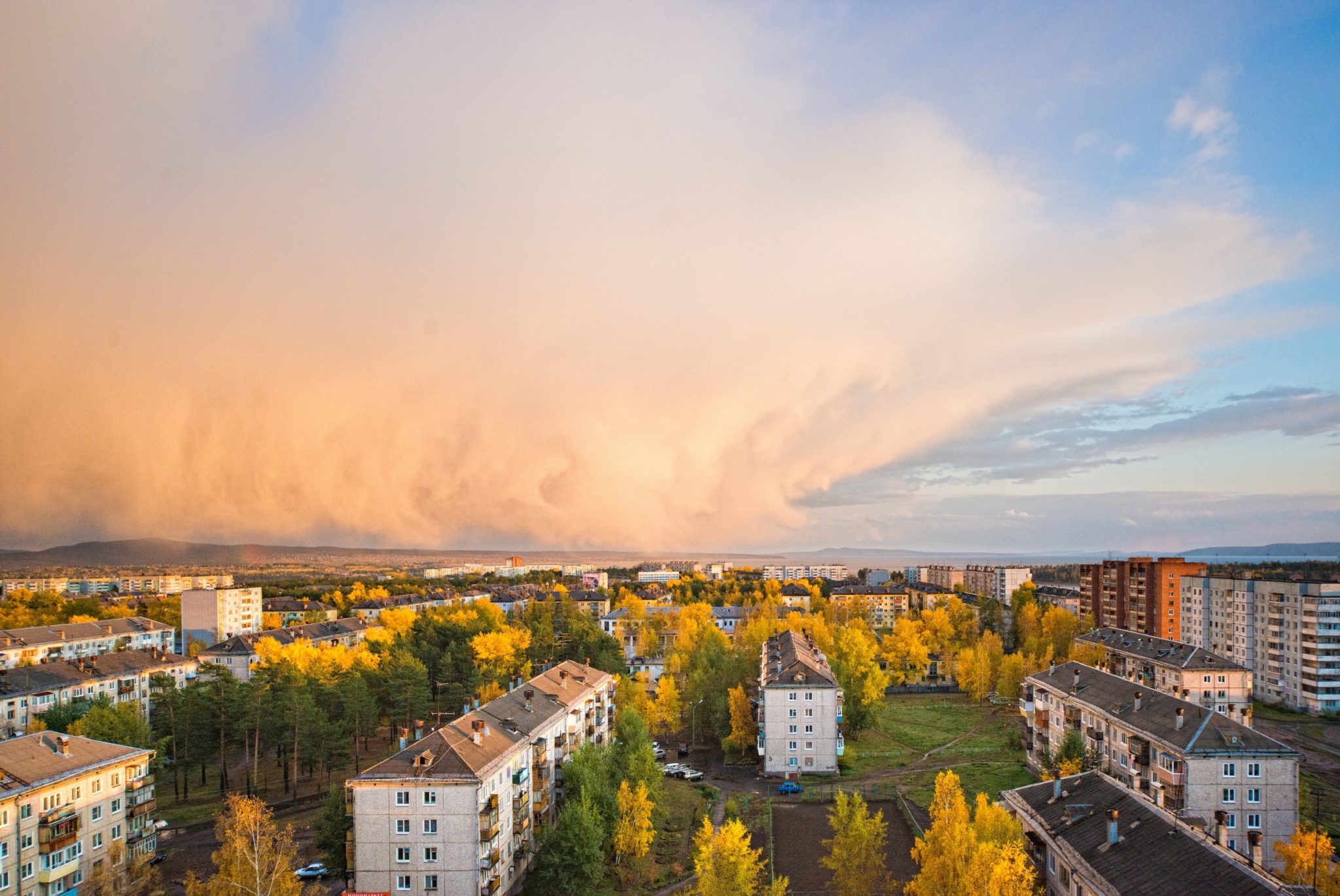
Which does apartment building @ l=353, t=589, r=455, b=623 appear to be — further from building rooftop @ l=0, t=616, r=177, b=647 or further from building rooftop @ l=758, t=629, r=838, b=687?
building rooftop @ l=758, t=629, r=838, b=687

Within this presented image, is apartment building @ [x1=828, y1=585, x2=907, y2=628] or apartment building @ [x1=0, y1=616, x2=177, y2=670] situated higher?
apartment building @ [x1=0, y1=616, x2=177, y2=670]

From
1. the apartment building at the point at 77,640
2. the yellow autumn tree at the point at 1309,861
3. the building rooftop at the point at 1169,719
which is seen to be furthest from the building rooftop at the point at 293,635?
the yellow autumn tree at the point at 1309,861

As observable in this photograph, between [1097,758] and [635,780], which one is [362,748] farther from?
[1097,758]

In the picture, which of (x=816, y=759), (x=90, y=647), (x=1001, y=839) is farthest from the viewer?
(x=90, y=647)

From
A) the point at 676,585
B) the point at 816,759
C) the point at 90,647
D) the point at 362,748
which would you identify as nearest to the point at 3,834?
the point at 362,748

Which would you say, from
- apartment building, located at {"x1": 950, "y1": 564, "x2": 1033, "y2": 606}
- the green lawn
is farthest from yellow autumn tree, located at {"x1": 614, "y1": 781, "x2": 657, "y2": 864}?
apartment building, located at {"x1": 950, "y1": 564, "x2": 1033, "y2": 606}

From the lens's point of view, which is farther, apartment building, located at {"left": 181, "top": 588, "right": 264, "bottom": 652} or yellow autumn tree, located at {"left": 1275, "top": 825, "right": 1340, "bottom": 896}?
apartment building, located at {"left": 181, "top": 588, "right": 264, "bottom": 652}

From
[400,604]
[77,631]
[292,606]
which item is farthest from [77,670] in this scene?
[400,604]

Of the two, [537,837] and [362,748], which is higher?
[537,837]
